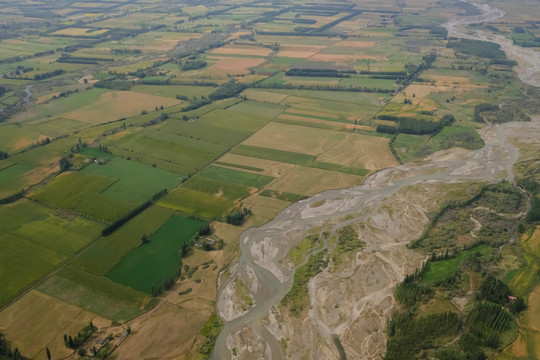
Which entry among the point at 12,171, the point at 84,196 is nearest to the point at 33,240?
the point at 84,196

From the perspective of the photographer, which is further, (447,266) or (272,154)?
(272,154)

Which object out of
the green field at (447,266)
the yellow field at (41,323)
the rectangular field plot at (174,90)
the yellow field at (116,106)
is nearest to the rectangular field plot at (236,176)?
the green field at (447,266)

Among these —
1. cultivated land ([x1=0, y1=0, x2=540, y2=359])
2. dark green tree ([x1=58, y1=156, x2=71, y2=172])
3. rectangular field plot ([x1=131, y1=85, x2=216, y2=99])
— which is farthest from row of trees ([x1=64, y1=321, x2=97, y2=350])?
rectangular field plot ([x1=131, y1=85, x2=216, y2=99])

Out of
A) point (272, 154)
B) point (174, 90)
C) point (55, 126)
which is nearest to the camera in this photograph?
point (272, 154)

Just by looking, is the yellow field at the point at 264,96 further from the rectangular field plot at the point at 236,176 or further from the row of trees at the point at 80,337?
the row of trees at the point at 80,337

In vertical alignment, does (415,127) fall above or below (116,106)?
below

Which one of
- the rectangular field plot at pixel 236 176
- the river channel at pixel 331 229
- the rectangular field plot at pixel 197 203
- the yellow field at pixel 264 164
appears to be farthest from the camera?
the yellow field at pixel 264 164

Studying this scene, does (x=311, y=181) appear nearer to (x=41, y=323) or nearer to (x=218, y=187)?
(x=218, y=187)
